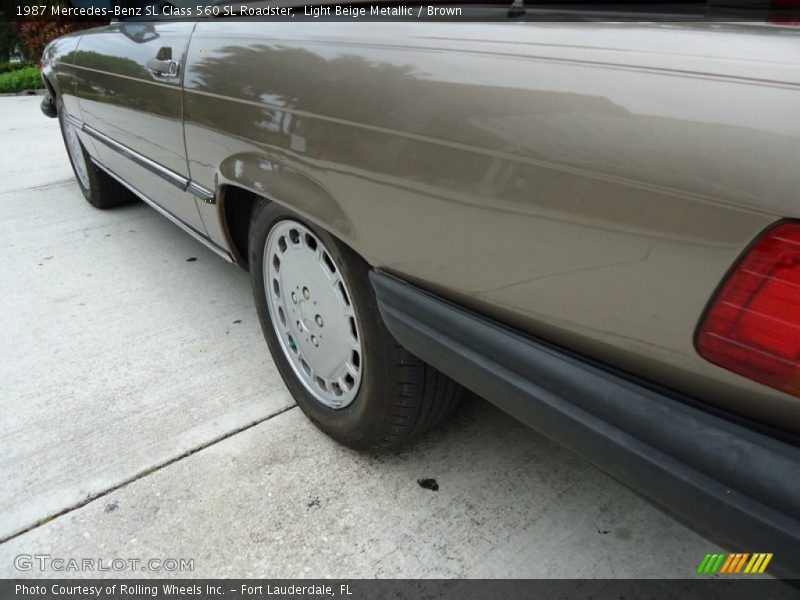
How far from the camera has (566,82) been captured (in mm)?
1021

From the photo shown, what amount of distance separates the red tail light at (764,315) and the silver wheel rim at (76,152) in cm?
422

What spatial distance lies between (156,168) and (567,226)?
84.1 inches

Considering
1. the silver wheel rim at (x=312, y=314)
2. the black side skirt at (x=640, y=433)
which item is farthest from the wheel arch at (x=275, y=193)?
the black side skirt at (x=640, y=433)

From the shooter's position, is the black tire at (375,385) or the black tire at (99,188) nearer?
the black tire at (375,385)

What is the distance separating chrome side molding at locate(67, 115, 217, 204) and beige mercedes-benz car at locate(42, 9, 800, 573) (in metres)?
0.43

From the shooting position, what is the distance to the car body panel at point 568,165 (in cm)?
87

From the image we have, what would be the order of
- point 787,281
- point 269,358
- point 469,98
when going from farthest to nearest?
1. point 269,358
2. point 469,98
3. point 787,281

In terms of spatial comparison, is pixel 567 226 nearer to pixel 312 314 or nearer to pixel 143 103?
pixel 312 314

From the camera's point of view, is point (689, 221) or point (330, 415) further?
point (330, 415)

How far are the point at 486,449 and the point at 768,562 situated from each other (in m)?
1.14

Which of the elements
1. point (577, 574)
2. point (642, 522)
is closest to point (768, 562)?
point (577, 574)

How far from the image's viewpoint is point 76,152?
4.44 m

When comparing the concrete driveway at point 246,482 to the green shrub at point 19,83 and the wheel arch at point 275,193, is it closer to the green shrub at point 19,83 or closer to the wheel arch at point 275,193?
the wheel arch at point 275,193

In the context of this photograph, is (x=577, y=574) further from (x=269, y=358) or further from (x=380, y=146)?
(x=269, y=358)
